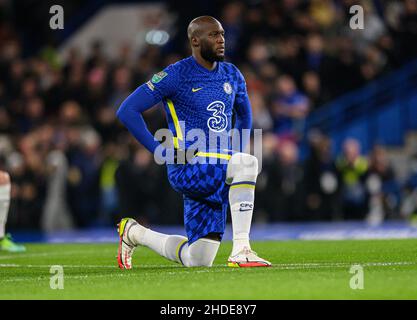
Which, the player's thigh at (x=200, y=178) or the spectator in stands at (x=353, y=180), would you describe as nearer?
the player's thigh at (x=200, y=178)

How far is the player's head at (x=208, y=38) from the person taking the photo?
8.95m

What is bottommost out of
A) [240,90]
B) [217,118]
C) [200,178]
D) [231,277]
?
→ [231,277]

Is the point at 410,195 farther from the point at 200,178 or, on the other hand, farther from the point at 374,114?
the point at 200,178

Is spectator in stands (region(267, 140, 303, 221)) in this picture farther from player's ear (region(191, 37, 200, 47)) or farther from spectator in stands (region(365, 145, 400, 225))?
player's ear (region(191, 37, 200, 47))

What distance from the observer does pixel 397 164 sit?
2009 centimetres

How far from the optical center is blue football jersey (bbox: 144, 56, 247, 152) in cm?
894

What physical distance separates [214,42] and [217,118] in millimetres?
663

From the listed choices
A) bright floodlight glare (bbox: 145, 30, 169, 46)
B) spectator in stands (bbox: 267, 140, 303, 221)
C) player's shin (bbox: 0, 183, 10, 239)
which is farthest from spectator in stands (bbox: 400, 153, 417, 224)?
player's shin (bbox: 0, 183, 10, 239)

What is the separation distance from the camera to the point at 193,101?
9.02 metres

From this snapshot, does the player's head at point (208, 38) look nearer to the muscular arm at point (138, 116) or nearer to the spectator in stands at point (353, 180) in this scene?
the muscular arm at point (138, 116)

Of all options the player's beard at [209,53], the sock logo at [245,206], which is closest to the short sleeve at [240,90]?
the player's beard at [209,53]

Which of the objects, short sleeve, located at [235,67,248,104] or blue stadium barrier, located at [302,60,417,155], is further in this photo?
blue stadium barrier, located at [302,60,417,155]

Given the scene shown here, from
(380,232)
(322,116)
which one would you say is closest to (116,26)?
(322,116)

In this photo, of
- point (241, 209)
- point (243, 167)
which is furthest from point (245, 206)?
point (243, 167)
